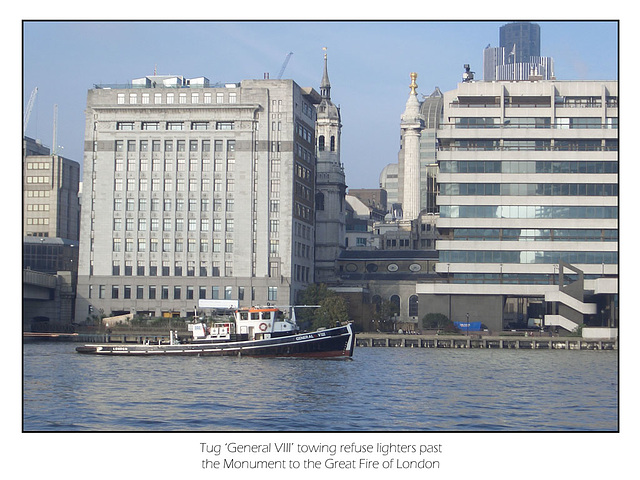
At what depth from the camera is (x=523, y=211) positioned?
6373 inches

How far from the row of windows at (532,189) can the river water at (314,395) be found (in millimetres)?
49296

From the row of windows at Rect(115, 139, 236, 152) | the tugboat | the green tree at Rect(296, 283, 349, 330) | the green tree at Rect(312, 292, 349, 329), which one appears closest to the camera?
the tugboat

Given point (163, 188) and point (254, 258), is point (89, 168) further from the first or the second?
point (254, 258)

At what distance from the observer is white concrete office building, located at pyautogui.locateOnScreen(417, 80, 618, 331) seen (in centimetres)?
15962

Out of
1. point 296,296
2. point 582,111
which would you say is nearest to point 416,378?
point 582,111

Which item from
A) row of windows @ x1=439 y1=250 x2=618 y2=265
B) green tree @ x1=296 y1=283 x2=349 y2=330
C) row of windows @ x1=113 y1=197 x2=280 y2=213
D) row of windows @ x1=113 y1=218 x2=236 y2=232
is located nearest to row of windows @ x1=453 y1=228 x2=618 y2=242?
row of windows @ x1=439 y1=250 x2=618 y2=265

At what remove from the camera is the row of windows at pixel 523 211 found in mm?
159850

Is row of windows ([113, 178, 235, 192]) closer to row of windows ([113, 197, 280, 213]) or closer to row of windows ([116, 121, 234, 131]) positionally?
row of windows ([113, 197, 280, 213])

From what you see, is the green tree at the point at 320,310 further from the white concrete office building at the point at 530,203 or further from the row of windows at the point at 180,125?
the row of windows at the point at 180,125

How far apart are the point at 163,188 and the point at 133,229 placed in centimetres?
990

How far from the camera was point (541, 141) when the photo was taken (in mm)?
163250

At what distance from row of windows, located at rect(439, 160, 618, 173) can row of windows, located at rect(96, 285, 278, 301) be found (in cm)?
4477

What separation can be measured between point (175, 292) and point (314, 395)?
115m

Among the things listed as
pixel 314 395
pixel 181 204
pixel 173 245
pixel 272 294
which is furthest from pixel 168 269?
pixel 314 395
